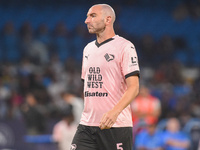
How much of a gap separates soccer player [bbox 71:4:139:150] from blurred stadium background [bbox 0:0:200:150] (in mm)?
6559

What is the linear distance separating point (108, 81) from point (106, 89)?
78 mm

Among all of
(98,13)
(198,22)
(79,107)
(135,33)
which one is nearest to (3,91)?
(79,107)

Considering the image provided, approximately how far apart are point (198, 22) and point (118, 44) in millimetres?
14742

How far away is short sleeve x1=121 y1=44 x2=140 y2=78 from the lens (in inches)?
163

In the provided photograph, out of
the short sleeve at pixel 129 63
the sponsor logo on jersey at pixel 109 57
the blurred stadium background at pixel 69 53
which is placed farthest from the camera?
the blurred stadium background at pixel 69 53

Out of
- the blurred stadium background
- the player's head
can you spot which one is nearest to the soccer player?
the player's head

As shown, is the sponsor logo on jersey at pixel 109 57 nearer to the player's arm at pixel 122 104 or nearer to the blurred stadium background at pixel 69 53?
the player's arm at pixel 122 104

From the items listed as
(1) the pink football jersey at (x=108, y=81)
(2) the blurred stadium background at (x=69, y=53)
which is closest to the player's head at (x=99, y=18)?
(1) the pink football jersey at (x=108, y=81)

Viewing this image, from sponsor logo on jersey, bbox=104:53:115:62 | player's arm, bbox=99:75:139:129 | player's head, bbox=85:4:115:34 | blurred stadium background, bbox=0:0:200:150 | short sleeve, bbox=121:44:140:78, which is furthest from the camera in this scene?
blurred stadium background, bbox=0:0:200:150

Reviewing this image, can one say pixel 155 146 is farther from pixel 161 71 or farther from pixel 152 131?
pixel 161 71

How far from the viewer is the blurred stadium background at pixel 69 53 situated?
1167 centimetres

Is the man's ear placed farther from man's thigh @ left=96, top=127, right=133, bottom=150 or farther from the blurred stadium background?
the blurred stadium background

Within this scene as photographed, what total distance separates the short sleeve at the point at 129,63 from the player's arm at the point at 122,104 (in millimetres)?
47

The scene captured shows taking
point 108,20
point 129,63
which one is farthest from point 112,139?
point 108,20
